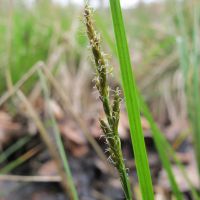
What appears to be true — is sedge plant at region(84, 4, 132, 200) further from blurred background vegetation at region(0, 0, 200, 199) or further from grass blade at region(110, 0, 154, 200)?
blurred background vegetation at region(0, 0, 200, 199)

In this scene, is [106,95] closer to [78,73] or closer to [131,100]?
[131,100]

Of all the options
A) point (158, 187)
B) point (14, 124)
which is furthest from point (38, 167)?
point (158, 187)

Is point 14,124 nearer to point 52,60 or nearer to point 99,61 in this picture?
point 52,60

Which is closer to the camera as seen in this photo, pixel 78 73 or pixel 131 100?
pixel 131 100

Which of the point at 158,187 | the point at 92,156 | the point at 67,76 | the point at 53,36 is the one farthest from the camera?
the point at 53,36

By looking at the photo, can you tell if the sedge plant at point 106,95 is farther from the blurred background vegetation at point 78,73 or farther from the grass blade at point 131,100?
the blurred background vegetation at point 78,73

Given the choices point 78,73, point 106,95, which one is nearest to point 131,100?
point 106,95

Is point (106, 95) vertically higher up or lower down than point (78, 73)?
higher up

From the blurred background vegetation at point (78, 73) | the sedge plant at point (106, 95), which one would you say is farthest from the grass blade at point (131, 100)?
the blurred background vegetation at point (78, 73)
